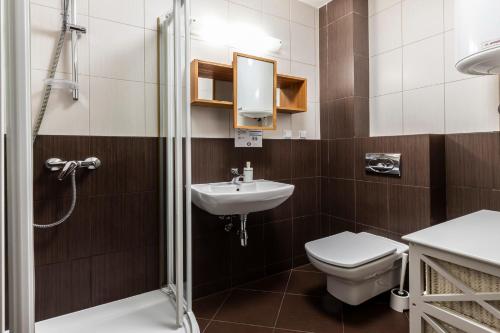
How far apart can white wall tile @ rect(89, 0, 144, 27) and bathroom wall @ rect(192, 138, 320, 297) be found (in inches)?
32.5

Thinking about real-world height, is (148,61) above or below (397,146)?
above

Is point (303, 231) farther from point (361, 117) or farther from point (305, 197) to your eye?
point (361, 117)

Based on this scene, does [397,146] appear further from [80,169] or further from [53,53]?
[53,53]

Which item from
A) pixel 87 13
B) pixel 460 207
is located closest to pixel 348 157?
pixel 460 207

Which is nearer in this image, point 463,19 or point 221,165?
point 463,19

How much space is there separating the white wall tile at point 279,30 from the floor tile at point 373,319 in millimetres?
1978

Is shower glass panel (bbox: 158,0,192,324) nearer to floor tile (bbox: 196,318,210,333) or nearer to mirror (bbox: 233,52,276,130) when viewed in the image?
floor tile (bbox: 196,318,210,333)

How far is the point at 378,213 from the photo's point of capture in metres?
2.05

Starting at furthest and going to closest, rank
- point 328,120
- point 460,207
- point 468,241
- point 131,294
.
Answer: point 328,120
point 460,207
point 131,294
point 468,241

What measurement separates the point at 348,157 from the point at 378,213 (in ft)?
1.67

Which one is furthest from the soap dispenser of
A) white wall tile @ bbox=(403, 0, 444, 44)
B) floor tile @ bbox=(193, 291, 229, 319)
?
white wall tile @ bbox=(403, 0, 444, 44)

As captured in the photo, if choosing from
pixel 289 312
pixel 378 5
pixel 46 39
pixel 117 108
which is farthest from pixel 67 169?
pixel 378 5

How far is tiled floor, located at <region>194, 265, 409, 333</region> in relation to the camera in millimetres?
1538

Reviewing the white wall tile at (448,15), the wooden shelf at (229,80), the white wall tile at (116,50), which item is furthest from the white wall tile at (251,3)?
the white wall tile at (448,15)
